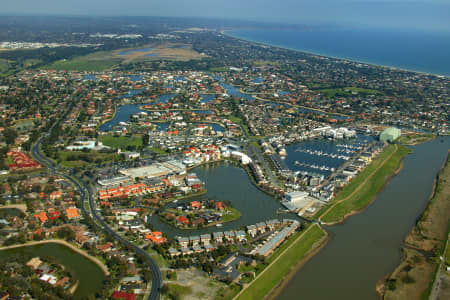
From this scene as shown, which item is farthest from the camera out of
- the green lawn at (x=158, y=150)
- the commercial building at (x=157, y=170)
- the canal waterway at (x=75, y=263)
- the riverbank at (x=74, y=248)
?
the green lawn at (x=158, y=150)

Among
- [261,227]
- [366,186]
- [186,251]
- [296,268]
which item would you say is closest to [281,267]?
[296,268]

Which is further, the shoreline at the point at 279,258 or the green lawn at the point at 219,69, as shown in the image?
the green lawn at the point at 219,69

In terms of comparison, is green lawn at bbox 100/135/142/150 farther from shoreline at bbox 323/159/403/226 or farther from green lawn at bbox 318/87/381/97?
green lawn at bbox 318/87/381/97

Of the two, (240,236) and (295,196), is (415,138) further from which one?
(240,236)

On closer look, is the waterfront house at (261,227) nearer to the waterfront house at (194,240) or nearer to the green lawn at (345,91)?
the waterfront house at (194,240)

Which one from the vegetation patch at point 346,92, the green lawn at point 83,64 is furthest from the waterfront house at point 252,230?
the green lawn at point 83,64

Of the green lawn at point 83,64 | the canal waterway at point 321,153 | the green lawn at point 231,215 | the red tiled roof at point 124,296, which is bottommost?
the red tiled roof at point 124,296

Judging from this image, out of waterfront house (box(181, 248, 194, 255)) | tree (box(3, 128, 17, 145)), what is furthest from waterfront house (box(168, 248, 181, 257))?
tree (box(3, 128, 17, 145))
